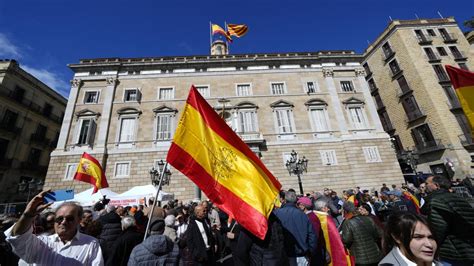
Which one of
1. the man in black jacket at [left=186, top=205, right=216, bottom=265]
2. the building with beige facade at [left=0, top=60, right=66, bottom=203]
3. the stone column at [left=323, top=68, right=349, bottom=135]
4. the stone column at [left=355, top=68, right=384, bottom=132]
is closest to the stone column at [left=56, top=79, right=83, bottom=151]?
the building with beige facade at [left=0, top=60, right=66, bottom=203]

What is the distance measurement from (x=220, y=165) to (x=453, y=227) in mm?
3110

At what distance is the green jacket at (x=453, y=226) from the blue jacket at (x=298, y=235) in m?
1.62

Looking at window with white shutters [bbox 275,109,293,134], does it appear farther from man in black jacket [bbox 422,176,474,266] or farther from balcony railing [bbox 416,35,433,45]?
balcony railing [bbox 416,35,433,45]

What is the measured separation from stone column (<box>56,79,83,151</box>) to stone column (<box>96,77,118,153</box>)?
238cm

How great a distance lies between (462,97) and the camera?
4.95 metres

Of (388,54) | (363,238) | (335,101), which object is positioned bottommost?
(363,238)

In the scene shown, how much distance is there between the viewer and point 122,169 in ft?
57.0

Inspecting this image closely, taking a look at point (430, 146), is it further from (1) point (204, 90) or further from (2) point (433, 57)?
(1) point (204, 90)

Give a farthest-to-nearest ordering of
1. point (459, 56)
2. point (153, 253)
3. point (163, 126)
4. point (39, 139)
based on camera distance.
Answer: point (39, 139) → point (459, 56) → point (163, 126) → point (153, 253)

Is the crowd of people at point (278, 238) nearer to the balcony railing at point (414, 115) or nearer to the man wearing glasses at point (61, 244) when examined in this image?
the man wearing glasses at point (61, 244)

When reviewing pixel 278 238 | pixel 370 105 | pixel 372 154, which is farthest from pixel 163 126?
pixel 370 105

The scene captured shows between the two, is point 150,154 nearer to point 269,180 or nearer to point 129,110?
point 129,110

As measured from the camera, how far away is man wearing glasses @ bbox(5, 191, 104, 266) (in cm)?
179

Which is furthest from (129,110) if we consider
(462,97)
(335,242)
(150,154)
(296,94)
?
(462,97)
